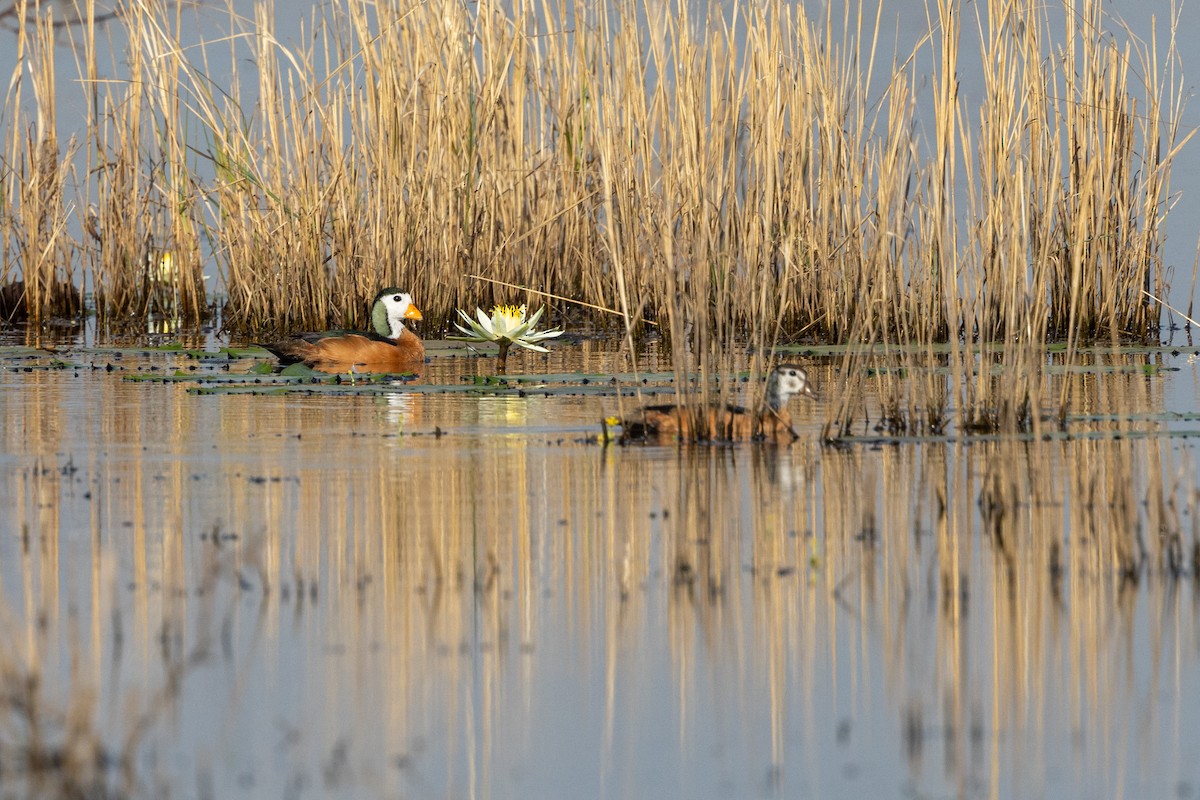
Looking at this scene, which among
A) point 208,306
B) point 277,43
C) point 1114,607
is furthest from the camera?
point 208,306

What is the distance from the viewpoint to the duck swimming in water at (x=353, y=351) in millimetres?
11836

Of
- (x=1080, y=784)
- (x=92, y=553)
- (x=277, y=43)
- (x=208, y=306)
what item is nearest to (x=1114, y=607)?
(x=1080, y=784)

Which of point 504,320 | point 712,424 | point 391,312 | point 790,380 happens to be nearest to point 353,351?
point 391,312

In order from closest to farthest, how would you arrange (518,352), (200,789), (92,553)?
1. (200,789)
2. (92,553)
3. (518,352)

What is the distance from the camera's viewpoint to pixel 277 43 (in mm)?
12984

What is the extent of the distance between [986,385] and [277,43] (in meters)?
6.59

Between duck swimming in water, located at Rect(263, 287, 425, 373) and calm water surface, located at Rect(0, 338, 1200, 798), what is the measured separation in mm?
4332

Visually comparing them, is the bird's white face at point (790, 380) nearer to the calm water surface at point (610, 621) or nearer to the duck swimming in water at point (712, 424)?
the duck swimming in water at point (712, 424)

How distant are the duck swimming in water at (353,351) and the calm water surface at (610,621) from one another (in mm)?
4332

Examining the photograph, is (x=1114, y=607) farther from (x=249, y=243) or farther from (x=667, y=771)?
(x=249, y=243)

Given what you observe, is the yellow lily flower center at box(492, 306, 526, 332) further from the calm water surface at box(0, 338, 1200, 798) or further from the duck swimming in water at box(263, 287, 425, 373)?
the calm water surface at box(0, 338, 1200, 798)

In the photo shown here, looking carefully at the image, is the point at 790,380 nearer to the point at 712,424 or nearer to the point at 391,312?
the point at 712,424

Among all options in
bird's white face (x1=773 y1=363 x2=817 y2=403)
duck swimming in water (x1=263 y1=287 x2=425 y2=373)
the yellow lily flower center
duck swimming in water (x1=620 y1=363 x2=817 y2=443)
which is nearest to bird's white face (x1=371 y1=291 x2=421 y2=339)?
duck swimming in water (x1=263 y1=287 x2=425 y2=373)

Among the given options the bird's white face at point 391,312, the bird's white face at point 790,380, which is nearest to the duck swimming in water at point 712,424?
the bird's white face at point 790,380
